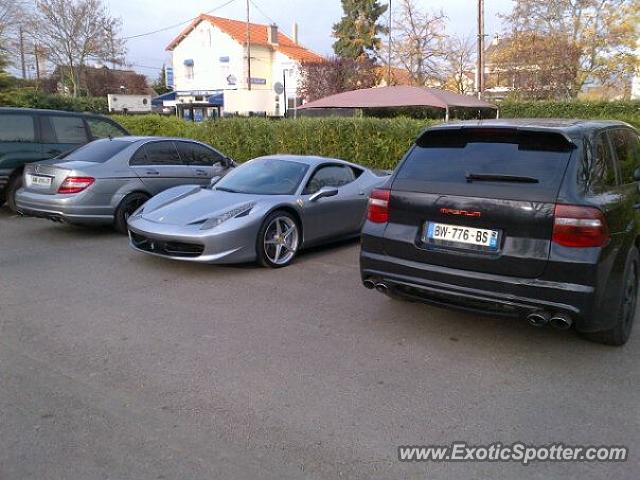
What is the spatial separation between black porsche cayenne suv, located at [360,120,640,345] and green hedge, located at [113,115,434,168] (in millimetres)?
7779

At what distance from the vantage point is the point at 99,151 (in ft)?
27.5

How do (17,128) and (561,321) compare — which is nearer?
(561,321)

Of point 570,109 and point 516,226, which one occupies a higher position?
point 570,109

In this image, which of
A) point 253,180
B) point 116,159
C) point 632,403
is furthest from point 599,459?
point 116,159

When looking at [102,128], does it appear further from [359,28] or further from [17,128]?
[359,28]

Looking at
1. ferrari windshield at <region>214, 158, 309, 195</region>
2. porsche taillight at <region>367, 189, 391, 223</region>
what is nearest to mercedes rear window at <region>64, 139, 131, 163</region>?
ferrari windshield at <region>214, 158, 309, 195</region>

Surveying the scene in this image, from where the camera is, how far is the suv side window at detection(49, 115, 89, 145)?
32.3 ft

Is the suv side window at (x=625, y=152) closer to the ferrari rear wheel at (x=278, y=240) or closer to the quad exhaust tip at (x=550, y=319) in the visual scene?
the quad exhaust tip at (x=550, y=319)

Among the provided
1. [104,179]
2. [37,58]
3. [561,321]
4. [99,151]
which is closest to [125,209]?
[104,179]

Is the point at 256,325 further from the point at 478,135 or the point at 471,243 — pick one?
the point at 478,135

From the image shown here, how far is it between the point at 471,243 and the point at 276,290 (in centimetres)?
230

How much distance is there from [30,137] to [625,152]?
28.8 feet

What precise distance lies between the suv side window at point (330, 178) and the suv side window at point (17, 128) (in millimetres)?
5336

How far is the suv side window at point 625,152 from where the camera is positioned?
14.6 feet
